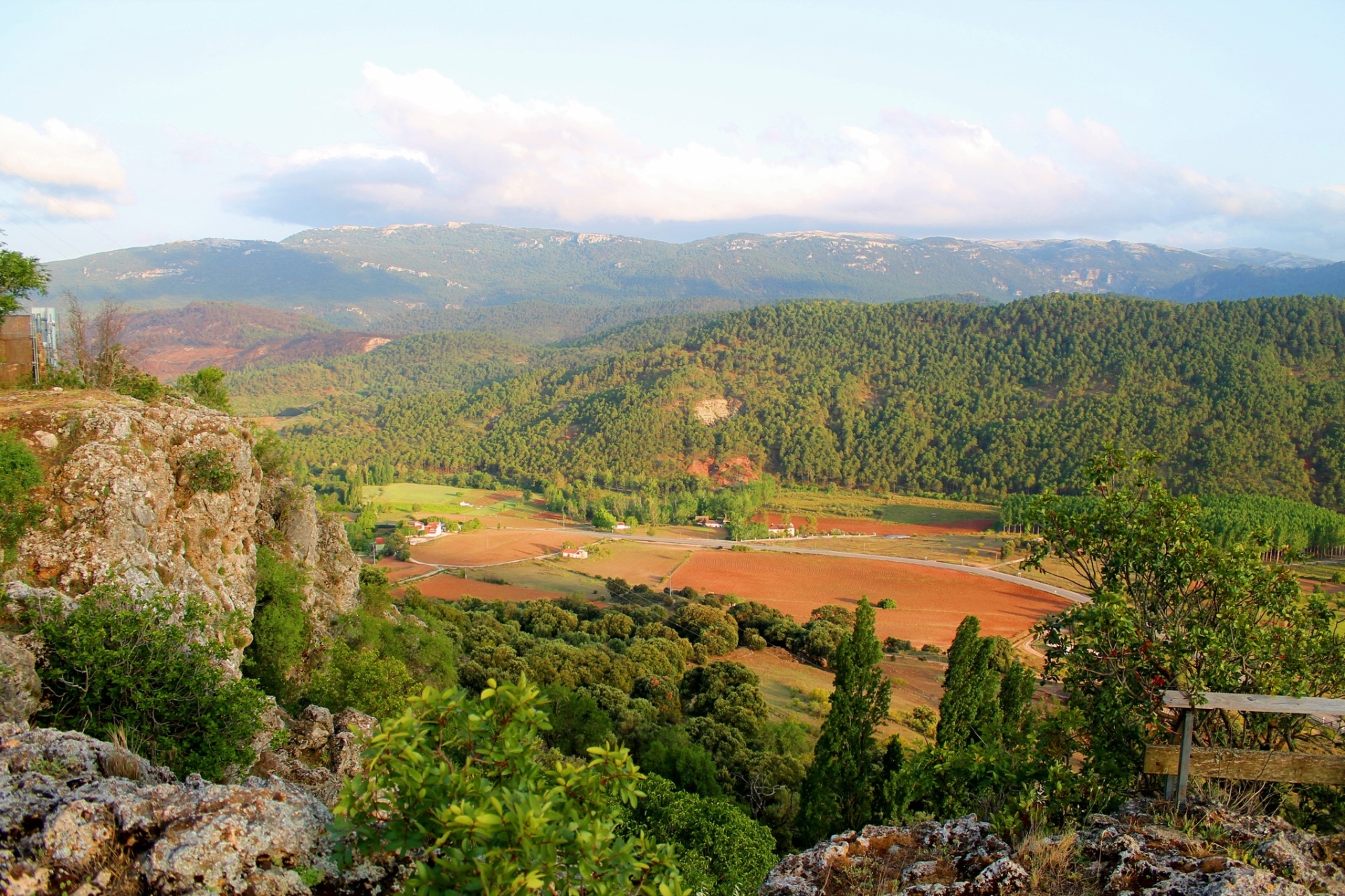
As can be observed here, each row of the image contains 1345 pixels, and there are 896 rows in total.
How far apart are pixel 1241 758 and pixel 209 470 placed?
706 inches

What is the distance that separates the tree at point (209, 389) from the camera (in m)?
27.2

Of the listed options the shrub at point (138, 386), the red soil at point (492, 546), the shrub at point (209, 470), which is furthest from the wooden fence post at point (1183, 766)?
the red soil at point (492, 546)

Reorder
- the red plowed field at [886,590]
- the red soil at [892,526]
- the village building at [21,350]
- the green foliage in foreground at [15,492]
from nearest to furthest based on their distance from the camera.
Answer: the green foliage in foreground at [15,492] < the village building at [21,350] < the red plowed field at [886,590] < the red soil at [892,526]

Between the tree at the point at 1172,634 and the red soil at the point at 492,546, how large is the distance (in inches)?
2580

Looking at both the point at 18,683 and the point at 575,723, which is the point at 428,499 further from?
the point at 18,683

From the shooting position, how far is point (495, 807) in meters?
3.81

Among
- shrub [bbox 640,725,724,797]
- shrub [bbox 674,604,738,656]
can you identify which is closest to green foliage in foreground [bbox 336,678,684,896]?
shrub [bbox 640,725,724,797]

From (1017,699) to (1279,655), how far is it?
17.5 m

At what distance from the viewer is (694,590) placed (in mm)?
63219

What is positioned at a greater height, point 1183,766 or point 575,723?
point 1183,766

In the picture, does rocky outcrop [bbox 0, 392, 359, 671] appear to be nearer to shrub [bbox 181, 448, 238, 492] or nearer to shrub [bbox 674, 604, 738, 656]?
shrub [bbox 181, 448, 238, 492]

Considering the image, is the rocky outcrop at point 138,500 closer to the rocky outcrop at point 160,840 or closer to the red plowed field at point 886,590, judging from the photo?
the rocky outcrop at point 160,840

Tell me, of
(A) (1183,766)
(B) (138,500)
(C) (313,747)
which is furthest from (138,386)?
(A) (1183,766)

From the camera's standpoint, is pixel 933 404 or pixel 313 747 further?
pixel 933 404
